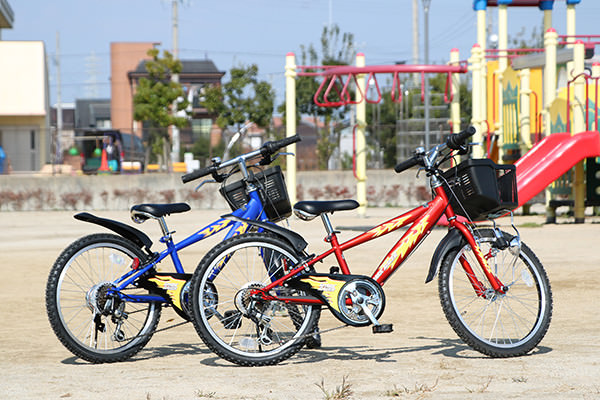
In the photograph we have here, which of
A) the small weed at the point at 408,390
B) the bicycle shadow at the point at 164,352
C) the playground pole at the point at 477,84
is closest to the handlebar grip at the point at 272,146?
the bicycle shadow at the point at 164,352

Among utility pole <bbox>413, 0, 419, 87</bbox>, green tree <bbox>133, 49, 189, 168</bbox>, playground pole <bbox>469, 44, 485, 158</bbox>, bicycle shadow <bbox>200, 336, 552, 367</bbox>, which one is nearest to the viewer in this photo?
bicycle shadow <bbox>200, 336, 552, 367</bbox>

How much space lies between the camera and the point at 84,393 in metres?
4.44

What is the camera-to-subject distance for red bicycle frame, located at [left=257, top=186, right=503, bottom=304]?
5020 millimetres

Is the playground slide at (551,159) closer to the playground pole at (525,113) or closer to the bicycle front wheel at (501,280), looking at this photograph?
the playground pole at (525,113)

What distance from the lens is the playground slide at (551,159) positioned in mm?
14023

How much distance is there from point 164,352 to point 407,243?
63.3 inches

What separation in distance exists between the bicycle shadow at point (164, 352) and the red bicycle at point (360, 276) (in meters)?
0.36

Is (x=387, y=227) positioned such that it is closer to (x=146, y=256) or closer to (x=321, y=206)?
(x=321, y=206)

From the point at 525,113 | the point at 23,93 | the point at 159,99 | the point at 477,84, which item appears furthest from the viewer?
the point at 159,99

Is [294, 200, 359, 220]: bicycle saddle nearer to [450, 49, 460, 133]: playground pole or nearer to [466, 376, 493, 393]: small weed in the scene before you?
[466, 376, 493, 393]: small weed

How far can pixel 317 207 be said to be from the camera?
4.99 metres

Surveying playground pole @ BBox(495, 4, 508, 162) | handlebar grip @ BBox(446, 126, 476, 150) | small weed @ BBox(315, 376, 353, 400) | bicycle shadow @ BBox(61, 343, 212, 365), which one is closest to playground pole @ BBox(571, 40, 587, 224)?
playground pole @ BBox(495, 4, 508, 162)

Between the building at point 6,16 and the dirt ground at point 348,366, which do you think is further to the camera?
the building at point 6,16

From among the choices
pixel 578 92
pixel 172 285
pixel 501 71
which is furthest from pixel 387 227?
pixel 501 71
